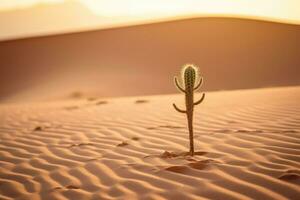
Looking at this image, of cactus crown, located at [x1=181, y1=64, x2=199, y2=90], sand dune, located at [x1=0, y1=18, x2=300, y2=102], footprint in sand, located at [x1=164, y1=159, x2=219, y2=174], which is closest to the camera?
footprint in sand, located at [x1=164, y1=159, x2=219, y2=174]

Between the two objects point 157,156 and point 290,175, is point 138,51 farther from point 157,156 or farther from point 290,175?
point 290,175

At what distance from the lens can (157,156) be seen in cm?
472

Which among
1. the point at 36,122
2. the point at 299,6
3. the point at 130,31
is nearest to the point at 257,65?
the point at 299,6

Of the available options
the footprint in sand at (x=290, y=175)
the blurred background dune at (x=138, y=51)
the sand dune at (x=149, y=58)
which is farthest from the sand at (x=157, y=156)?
the blurred background dune at (x=138, y=51)

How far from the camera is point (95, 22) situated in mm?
19734

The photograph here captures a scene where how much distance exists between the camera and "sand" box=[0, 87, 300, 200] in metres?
3.74

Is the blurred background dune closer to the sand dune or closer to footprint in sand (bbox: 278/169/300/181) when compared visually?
the sand dune

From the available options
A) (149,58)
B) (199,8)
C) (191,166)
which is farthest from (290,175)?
(199,8)

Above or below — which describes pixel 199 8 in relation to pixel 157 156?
above

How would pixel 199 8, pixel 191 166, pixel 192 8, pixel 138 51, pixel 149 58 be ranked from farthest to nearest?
pixel 192 8
pixel 199 8
pixel 138 51
pixel 149 58
pixel 191 166

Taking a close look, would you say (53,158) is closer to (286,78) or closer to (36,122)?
(36,122)

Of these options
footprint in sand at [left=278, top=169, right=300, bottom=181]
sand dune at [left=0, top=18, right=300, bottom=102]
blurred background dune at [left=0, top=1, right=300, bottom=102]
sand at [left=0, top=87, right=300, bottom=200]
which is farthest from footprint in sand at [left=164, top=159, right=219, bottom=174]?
blurred background dune at [left=0, top=1, right=300, bottom=102]

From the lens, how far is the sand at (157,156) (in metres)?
3.74

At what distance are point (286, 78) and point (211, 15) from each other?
4.87 meters
